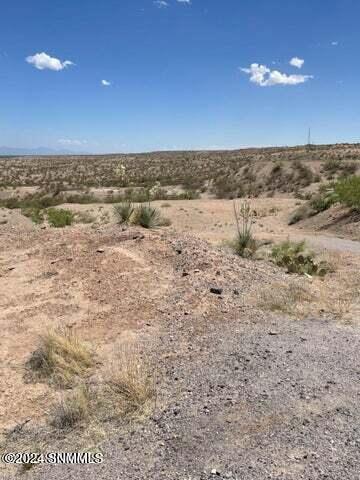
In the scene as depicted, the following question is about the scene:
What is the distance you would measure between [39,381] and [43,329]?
1395mm

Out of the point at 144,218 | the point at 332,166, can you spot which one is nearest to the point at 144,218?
the point at 144,218

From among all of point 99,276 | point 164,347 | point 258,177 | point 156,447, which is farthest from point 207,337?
point 258,177

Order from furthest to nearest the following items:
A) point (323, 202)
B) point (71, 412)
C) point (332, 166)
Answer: point (332, 166) → point (323, 202) → point (71, 412)

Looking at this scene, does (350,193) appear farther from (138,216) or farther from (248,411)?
(248,411)

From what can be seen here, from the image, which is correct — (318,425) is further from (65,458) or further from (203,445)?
(65,458)

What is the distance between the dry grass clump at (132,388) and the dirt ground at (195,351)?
13 cm

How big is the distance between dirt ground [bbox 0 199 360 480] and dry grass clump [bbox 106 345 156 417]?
0.13 m

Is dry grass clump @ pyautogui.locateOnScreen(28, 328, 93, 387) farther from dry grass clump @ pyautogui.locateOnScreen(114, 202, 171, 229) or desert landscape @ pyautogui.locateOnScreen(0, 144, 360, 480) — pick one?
dry grass clump @ pyautogui.locateOnScreen(114, 202, 171, 229)

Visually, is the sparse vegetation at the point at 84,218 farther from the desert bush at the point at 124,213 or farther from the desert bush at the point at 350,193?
the desert bush at the point at 350,193

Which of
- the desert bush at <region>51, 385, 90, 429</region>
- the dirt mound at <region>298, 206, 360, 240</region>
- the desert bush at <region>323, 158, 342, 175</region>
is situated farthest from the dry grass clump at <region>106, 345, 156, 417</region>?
the desert bush at <region>323, 158, 342, 175</region>

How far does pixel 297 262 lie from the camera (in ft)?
32.4

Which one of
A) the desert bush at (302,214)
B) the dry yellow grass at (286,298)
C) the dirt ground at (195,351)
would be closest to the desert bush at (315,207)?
the desert bush at (302,214)

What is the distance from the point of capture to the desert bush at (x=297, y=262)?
30.7 ft

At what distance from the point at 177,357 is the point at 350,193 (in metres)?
12.7
